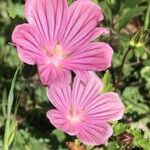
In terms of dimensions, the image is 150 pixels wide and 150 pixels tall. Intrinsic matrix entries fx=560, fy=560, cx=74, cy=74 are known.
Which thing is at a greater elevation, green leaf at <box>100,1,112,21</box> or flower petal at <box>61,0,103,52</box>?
flower petal at <box>61,0,103,52</box>

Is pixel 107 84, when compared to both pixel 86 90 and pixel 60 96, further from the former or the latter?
pixel 60 96

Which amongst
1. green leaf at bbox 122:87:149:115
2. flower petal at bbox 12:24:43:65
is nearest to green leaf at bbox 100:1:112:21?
green leaf at bbox 122:87:149:115

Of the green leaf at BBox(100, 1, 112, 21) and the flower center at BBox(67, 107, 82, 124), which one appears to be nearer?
the flower center at BBox(67, 107, 82, 124)

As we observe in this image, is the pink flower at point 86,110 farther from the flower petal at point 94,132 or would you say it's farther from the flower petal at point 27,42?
the flower petal at point 27,42

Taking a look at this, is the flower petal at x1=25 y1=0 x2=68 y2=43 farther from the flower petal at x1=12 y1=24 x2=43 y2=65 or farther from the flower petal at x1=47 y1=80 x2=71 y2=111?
the flower petal at x1=47 y1=80 x2=71 y2=111

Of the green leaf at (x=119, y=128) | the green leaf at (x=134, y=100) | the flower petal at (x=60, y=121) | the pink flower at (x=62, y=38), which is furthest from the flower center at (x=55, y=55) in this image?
the green leaf at (x=134, y=100)

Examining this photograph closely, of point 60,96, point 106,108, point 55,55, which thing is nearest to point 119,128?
point 106,108
